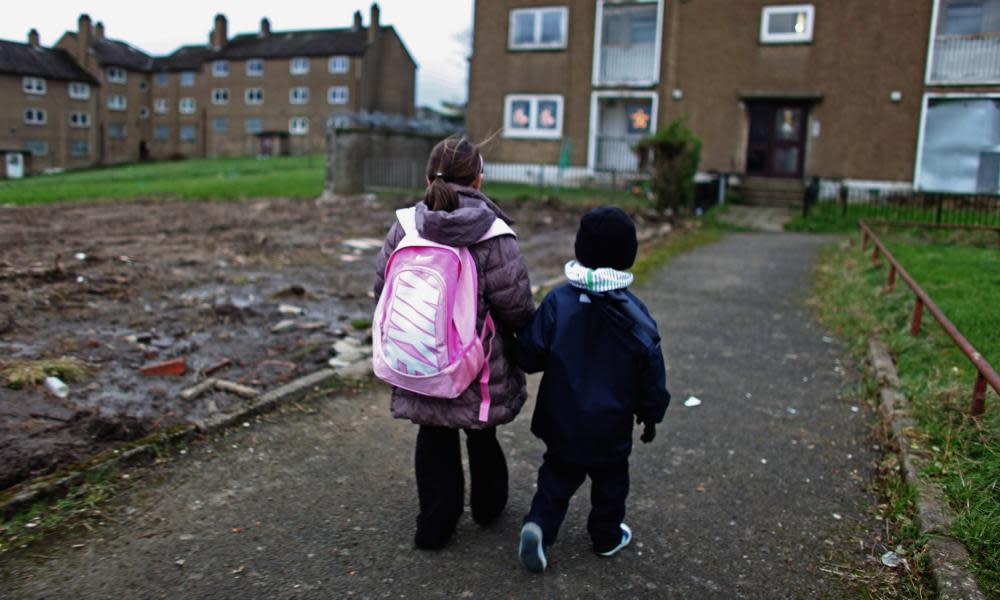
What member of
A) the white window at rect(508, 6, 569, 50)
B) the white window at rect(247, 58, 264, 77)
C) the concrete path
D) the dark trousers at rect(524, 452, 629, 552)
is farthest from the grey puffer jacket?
the white window at rect(247, 58, 264, 77)

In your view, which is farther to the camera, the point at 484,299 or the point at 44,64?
the point at 44,64

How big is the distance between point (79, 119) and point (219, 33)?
13.7 m

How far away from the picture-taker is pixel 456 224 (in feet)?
10.5

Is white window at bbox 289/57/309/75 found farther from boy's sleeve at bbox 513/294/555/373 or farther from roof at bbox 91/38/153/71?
boy's sleeve at bbox 513/294/555/373

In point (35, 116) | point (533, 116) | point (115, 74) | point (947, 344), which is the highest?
point (115, 74)

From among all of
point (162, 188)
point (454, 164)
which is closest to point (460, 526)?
point (454, 164)

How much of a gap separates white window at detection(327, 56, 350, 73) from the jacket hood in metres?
59.9

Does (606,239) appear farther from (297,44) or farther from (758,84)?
(297,44)

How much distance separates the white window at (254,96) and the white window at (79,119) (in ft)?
46.4

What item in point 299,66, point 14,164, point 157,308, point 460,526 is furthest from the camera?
point 299,66

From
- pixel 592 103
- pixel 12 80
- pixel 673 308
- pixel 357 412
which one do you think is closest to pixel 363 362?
pixel 357 412

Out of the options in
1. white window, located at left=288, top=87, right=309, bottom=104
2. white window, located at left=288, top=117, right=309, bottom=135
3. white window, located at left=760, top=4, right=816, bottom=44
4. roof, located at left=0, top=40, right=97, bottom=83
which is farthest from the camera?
white window, located at left=288, top=117, right=309, bottom=135

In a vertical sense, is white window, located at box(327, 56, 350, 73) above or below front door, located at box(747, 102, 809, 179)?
above

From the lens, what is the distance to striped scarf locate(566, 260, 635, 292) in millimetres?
3236
